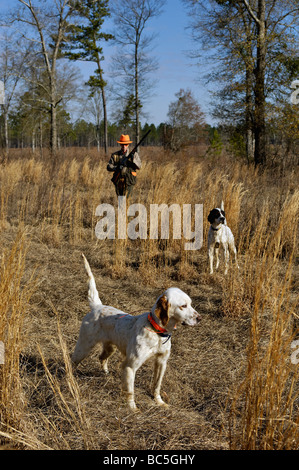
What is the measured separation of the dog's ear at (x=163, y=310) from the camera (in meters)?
2.00

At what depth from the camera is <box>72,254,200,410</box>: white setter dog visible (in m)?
2.02

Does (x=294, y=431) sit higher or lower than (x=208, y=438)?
higher

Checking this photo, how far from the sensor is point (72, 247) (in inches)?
217

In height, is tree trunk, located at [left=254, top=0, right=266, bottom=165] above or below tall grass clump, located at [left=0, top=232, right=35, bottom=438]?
above

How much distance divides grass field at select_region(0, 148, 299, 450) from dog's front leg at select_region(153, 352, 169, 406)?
0.06 meters

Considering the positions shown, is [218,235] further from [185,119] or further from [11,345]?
[185,119]

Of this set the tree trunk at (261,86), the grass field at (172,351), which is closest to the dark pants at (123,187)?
the grass field at (172,351)

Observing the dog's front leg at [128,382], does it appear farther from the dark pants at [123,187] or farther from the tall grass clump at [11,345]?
the dark pants at [123,187]

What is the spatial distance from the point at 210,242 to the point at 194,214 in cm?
83

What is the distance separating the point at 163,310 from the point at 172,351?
1.03 meters

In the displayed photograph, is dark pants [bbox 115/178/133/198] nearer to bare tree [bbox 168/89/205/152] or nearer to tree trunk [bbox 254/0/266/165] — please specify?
tree trunk [bbox 254/0/266/165]

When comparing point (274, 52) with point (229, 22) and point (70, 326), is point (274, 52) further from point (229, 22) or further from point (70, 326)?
point (70, 326)

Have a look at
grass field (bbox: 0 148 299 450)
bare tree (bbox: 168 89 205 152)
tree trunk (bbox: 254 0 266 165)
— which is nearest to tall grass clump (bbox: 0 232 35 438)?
grass field (bbox: 0 148 299 450)
